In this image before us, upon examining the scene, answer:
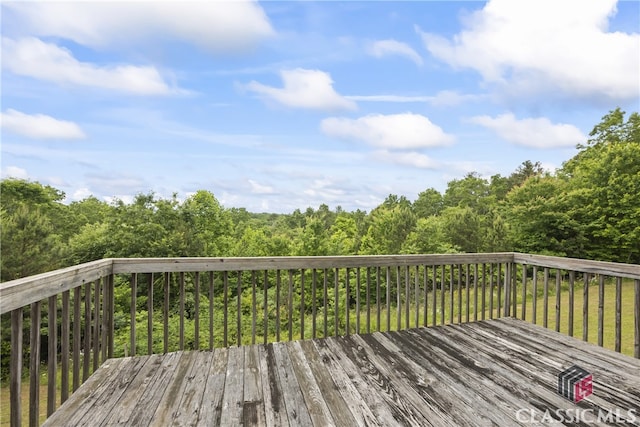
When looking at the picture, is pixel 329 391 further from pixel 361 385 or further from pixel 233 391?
pixel 233 391

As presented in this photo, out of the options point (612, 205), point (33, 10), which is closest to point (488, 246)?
point (612, 205)

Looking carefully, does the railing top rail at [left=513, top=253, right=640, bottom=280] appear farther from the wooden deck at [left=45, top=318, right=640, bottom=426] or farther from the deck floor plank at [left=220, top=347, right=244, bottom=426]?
the deck floor plank at [left=220, top=347, right=244, bottom=426]

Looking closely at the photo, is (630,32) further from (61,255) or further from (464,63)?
(61,255)

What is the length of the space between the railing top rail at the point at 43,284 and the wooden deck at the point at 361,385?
24.6 inches

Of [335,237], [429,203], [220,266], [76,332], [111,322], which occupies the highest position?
[429,203]

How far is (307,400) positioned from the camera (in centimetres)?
170

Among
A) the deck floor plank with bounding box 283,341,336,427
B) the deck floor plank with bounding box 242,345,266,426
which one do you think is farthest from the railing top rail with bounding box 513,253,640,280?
the deck floor plank with bounding box 242,345,266,426

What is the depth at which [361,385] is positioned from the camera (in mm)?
1865

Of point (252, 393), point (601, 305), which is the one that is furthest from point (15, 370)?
point (601, 305)

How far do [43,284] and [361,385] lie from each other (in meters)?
1.77

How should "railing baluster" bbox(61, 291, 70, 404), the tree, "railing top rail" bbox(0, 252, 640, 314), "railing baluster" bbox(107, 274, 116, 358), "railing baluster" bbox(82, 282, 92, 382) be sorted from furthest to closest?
the tree → "railing baluster" bbox(107, 274, 116, 358) → "railing baluster" bbox(82, 282, 92, 382) → "railing baluster" bbox(61, 291, 70, 404) → "railing top rail" bbox(0, 252, 640, 314)

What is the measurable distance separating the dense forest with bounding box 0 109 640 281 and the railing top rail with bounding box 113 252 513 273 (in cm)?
1255

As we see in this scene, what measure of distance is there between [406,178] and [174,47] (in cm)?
2169

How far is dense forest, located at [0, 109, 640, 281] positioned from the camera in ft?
41.2
